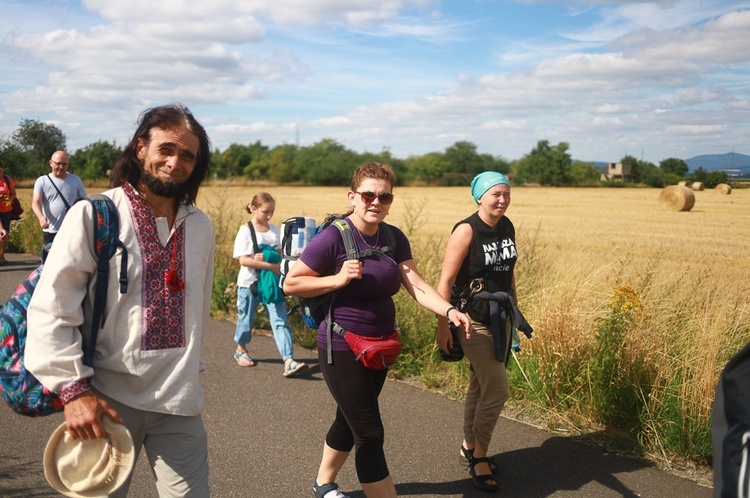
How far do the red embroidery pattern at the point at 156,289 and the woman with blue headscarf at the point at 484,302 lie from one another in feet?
6.36

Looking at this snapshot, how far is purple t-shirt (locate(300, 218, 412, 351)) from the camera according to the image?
3.50 meters

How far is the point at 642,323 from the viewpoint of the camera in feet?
17.2

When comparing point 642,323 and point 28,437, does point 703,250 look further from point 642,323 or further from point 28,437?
point 28,437

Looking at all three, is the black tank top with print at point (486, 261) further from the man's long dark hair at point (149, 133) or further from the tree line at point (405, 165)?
the tree line at point (405, 165)

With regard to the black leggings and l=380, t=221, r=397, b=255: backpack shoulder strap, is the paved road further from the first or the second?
l=380, t=221, r=397, b=255: backpack shoulder strap

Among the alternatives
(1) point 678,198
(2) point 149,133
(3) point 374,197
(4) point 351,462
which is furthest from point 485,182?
(1) point 678,198

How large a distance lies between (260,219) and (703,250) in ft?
30.4

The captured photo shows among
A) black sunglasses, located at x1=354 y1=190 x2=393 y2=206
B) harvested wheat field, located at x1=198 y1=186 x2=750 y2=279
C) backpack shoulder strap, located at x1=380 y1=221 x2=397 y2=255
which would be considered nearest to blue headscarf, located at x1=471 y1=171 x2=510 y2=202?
backpack shoulder strap, located at x1=380 y1=221 x2=397 y2=255

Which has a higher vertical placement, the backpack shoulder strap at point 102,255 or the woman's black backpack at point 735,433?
the backpack shoulder strap at point 102,255

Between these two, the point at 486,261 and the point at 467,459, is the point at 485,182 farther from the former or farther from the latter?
the point at 467,459

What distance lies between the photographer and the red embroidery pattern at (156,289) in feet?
8.31

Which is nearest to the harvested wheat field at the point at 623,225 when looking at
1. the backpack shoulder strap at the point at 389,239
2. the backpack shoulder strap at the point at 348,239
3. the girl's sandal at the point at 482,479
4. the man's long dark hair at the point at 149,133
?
the girl's sandal at the point at 482,479

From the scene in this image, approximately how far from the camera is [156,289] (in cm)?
256

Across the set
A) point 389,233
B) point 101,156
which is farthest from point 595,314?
point 101,156
